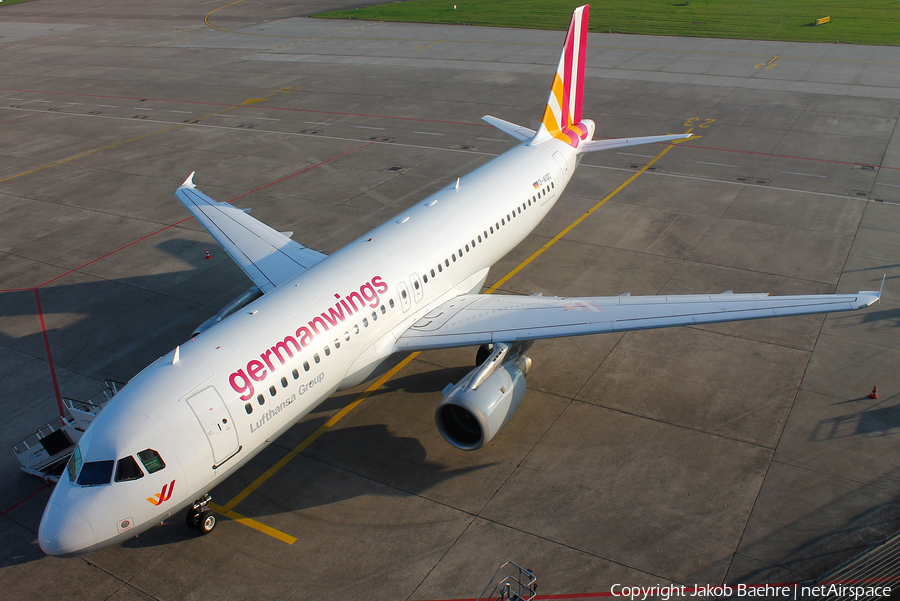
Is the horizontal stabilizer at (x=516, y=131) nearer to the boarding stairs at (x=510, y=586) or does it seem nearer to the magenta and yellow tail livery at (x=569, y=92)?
the magenta and yellow tail livery at (x=569, y=92)

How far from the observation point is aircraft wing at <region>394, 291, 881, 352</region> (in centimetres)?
1789

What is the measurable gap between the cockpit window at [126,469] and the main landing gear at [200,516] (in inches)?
104

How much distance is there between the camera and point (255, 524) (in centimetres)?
1727

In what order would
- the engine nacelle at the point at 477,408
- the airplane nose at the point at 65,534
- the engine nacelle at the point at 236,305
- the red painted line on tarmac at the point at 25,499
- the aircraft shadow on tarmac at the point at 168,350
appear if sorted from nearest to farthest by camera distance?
the airplane nose at the point at 65,534
the engine nacelle at the point at 477,408
the red painted line on tarmac at the point at 25,499
the aircraft shadow on tarmac at the point at 168,350
the engine nacelle at the point at 236,305

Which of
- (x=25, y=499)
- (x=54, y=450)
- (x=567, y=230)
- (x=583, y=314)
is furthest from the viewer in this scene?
(x=567, y=230)

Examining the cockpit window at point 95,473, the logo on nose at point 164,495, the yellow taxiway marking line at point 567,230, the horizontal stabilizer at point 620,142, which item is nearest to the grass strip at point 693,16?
the yellow taxiway marking line at point 567,230

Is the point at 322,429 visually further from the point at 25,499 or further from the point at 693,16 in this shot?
the point at 693,16

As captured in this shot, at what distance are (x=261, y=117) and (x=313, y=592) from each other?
44010 mm

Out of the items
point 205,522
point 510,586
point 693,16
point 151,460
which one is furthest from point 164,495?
point 693,16

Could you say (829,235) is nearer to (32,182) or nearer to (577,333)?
(577,333)

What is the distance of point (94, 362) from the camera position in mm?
23844

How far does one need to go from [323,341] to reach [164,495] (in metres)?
5.35

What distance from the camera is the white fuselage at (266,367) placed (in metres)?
14.5

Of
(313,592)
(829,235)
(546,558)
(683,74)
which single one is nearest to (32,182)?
(313,592)
